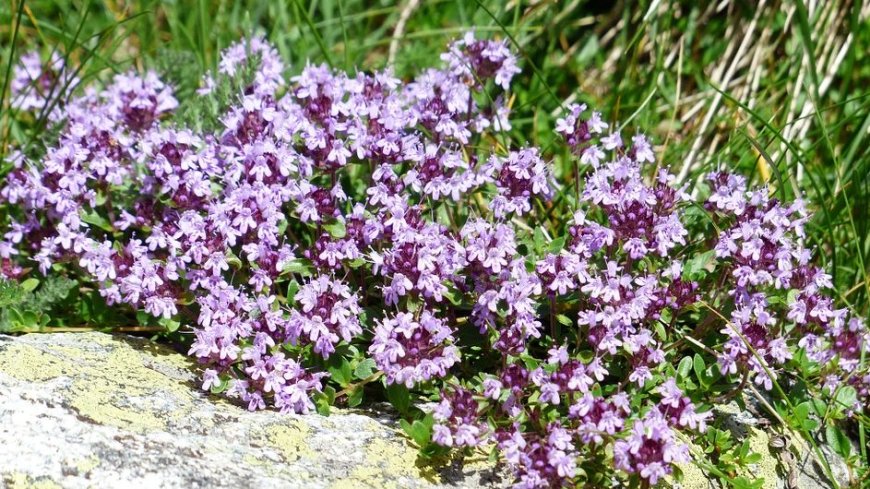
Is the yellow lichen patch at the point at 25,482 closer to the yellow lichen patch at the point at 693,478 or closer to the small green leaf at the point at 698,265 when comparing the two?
the yellow lichen patch at the point at 693,478

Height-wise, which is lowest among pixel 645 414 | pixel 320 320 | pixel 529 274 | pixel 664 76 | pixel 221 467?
pixel 221 467

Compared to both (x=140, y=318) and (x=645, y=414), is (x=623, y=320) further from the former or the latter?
(x=140, y=318)

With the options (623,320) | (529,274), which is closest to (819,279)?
(623,320)

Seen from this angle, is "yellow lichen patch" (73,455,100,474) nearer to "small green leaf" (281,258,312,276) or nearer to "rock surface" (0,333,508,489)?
"rock surface" (0,333,508,489)

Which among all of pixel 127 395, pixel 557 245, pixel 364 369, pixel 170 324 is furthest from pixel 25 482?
pixel 557 245

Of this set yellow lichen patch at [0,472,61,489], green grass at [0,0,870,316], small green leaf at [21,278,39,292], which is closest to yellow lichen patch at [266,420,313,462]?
yellow lichen patch at [0,472,61,489]

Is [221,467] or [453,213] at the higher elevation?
[453,213]
